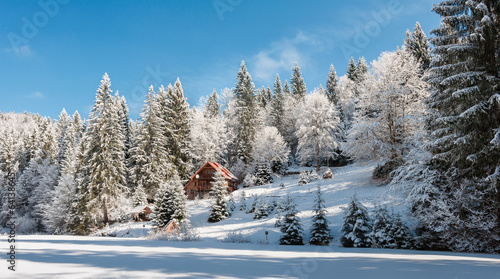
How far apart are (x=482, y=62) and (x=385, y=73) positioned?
13.0 meters

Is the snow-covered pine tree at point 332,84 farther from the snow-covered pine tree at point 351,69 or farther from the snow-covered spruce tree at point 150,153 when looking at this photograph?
the snow-covered spruce tree at point 150,153

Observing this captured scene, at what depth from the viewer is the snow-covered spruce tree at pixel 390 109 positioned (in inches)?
842

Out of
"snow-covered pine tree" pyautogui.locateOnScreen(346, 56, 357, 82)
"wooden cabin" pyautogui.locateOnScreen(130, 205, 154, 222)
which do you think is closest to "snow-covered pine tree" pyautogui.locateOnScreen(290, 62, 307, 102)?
"snow-covered pine tree" pyautogui.locateOnScreen(346, 56, 357, 82)

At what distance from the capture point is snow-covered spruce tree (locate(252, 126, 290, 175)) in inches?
1821

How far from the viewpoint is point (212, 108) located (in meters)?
55.9

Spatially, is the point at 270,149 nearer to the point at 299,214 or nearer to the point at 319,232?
the point at 299,214

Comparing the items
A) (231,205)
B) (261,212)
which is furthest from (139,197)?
Answer: (261,212)

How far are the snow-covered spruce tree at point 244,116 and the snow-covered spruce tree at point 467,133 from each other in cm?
3710

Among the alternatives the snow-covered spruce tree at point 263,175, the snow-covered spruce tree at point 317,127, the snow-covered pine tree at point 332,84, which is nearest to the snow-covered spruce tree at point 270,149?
the snow-covered spruce tree at point 263,175

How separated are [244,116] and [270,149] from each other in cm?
868

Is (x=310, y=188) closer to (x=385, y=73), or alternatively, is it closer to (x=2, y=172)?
(x=385, y=73)

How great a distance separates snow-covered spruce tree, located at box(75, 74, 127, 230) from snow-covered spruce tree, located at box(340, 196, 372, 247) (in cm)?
2741

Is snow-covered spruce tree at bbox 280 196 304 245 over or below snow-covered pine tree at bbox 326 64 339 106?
below

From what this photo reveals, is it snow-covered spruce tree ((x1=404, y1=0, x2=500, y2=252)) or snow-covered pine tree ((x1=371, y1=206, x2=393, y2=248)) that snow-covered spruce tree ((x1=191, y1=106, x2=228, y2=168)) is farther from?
snow-covered spruce tree ((x1=404, y1=0, x2=500, y2=252))
